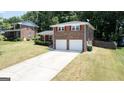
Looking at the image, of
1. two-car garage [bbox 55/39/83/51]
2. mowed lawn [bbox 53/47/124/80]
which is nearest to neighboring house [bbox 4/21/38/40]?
two-car garage [bbox 55/39/83/51]

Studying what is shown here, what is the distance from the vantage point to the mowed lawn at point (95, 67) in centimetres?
1310

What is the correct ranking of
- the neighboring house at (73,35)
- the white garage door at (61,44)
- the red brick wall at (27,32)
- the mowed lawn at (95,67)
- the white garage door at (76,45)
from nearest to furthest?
the mowed lawn at (95,67) → the white garage door at (76,45) → the neighboring house at (73,35) → the white garage door at (61,44) → the red brick wall at (27,32)

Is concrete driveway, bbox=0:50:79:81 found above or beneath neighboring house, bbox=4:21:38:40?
beneath

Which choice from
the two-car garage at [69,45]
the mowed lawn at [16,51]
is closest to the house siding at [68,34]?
the two-car garage at [69,45]

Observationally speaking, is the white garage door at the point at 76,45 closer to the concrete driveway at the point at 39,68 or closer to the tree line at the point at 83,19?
the tree line at the point at 83,19

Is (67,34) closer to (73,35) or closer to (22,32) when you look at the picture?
(73,35)

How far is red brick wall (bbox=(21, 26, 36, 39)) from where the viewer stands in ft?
79.4

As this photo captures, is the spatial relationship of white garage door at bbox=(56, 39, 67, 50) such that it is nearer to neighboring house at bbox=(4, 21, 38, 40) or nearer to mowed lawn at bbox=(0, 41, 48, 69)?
mowed lawn at bbox=(0, 41, 48, 69)

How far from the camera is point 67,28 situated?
21.7 m

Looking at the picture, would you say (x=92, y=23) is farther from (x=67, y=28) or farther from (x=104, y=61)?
(x=104, y=61)

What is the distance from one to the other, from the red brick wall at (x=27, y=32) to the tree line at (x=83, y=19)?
212 centimetres

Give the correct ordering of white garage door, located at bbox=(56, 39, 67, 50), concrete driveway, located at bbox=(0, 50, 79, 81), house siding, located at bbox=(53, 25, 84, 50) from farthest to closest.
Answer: white garage door, located at bbox=(56, 39, 67, 50) < house siding, located at bbox=(53, 25, 84, 50) < concrete driveway, located at bbox=(0, 50, 79, 81)

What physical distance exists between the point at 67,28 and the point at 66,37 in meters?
0.97
